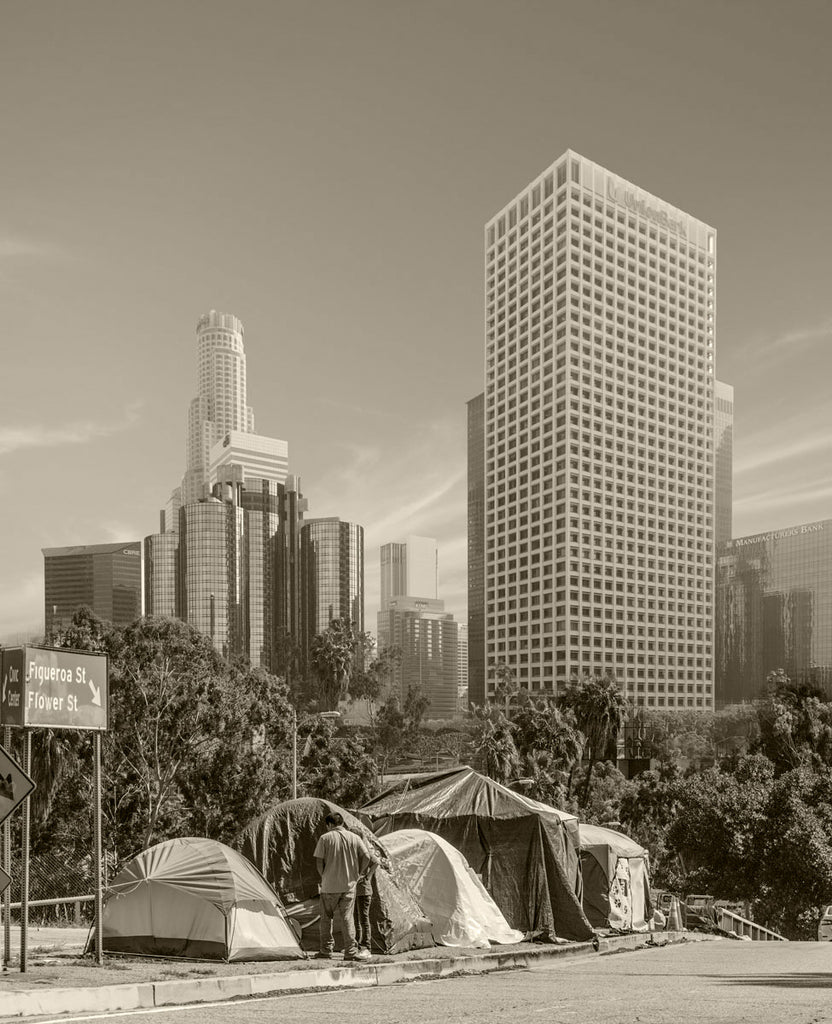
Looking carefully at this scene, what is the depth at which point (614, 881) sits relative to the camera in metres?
21.7

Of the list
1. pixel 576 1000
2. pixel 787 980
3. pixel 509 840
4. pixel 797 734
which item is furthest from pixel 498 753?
pixel 576 1000

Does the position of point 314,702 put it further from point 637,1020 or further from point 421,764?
point 637,1020

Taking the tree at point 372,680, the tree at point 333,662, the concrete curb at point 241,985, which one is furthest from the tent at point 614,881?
the tree at point 372,680

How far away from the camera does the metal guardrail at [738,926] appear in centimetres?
2879

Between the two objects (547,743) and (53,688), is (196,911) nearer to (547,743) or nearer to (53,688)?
(53,688)

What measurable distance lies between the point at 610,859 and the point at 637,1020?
13.8 metres

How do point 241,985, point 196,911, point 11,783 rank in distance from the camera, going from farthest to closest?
point 196,911
point 241,985
point 11,783

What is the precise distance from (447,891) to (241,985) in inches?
230

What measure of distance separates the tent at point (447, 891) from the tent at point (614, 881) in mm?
4930

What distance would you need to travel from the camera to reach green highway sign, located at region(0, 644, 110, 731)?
10.6 metres

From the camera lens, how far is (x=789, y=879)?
3672cm

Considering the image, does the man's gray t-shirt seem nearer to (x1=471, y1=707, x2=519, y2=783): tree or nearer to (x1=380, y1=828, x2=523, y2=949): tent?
(x1=380, y1=828, x2=523, y2=949): tent

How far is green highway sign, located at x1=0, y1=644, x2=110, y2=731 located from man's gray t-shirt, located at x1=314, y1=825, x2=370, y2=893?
3.20 metres

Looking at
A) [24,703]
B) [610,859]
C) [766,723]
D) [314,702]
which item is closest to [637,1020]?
[24,703]
